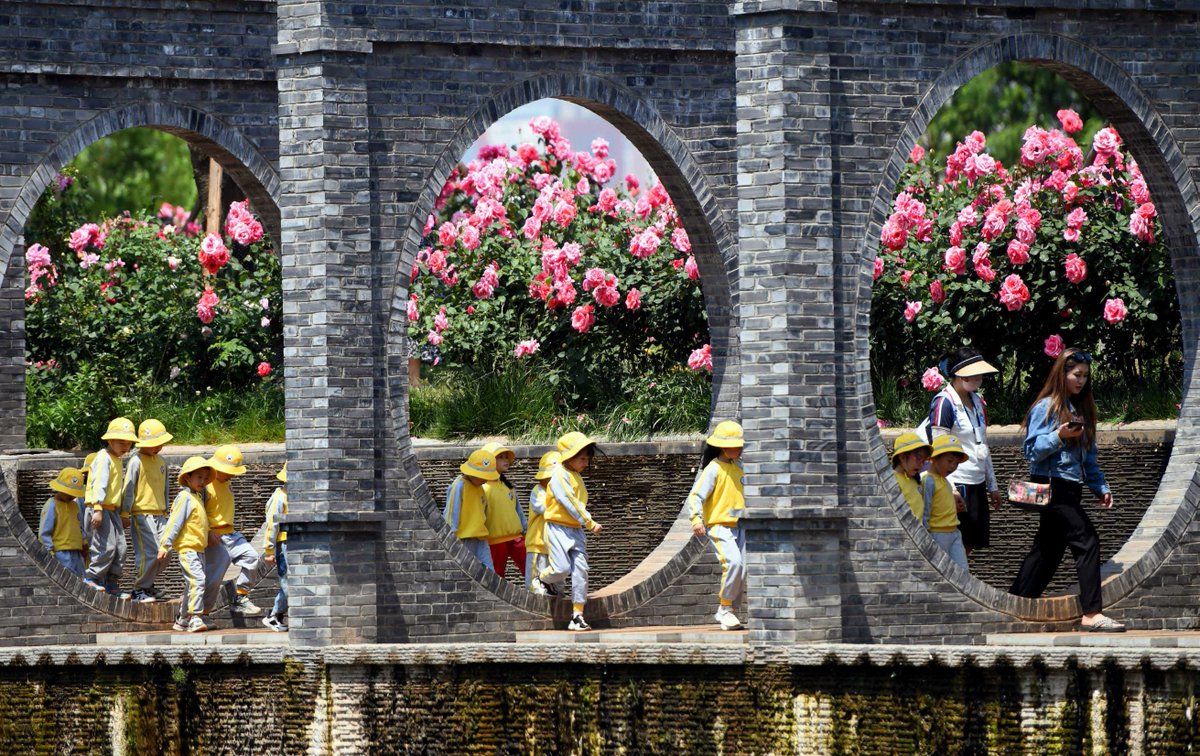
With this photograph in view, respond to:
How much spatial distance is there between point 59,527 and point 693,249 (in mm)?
4969

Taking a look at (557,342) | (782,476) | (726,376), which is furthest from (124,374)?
(782,476)

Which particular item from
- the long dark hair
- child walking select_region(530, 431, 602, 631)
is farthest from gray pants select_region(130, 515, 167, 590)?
the long dark hair

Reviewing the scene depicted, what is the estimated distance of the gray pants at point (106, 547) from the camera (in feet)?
56.6

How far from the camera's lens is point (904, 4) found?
13766mm

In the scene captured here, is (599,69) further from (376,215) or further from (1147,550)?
(1147,550)

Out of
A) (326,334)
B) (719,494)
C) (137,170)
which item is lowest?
(719,494)

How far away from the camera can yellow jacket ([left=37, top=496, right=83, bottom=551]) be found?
17.5 metres

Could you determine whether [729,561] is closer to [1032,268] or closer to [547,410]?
[547,410]

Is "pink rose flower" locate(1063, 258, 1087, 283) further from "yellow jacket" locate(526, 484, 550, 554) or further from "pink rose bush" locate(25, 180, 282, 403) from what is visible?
"pink rose bush" locate(25, 180, 282, 403)

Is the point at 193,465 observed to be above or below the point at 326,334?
below

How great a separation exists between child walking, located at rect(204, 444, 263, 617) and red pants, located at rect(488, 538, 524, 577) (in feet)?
5.38

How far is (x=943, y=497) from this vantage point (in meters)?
14.6

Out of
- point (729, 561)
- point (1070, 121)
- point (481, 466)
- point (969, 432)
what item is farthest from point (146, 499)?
point (1070, 121)

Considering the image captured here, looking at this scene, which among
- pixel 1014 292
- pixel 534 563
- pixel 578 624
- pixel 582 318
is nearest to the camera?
pixel 578 624
